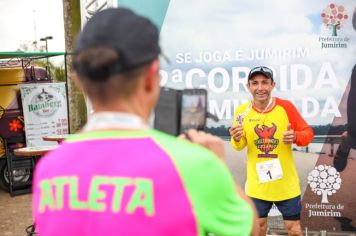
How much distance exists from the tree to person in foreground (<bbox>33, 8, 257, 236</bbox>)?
3600 mm

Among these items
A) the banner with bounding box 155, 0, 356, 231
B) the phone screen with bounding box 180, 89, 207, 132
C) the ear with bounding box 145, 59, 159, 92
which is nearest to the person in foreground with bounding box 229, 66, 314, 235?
the banner with bounding box 155, 0, 356, 231

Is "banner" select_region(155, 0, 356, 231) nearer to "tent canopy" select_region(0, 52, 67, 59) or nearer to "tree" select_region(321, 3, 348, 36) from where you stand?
"tree" select_region(321, 3, 348, 36)

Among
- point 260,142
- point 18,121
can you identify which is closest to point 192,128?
point 260,142

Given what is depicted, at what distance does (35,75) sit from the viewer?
883cm

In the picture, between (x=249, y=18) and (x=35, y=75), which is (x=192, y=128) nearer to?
(x=249, y=18)

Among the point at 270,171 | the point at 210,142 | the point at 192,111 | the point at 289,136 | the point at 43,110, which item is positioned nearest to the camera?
the point at 210,142

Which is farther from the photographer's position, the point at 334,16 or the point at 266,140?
the point at 334,16

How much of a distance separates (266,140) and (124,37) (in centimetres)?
300

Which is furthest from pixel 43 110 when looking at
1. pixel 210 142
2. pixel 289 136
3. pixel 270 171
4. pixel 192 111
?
pixel 210 142

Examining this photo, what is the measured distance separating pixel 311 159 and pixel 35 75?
232 inches

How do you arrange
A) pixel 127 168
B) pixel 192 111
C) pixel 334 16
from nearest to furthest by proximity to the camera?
pixel 127 168 → pixel 192 111 → pixel 334 16

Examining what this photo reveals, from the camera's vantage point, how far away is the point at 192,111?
1.36 meters

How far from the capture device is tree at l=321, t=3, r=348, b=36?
4.34 metres

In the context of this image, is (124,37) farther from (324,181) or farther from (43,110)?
(43,110)
